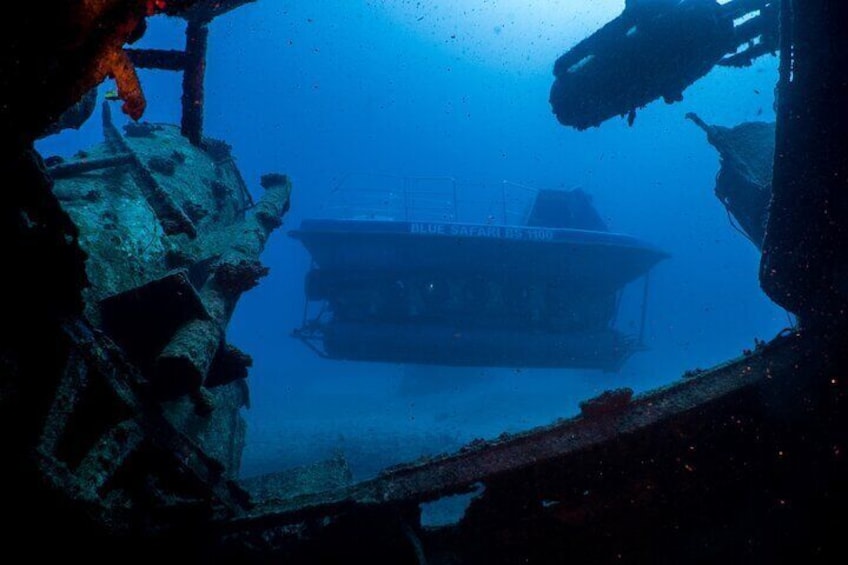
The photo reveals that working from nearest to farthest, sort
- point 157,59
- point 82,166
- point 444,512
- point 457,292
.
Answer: point 157,59
point 82,166
point 444,512
point 457,292

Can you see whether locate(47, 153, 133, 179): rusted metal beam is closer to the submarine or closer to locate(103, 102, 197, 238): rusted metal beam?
locate(103, 102, 197, 238): rusted metal beam

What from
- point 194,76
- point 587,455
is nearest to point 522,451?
point 587,455

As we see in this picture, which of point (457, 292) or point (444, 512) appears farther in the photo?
point (457, 292)

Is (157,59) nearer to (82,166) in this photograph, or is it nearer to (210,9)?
(210,9)

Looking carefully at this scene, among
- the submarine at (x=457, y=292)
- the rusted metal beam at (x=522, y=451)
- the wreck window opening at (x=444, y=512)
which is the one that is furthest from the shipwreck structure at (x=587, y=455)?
the submarine at (x=457, y=292)

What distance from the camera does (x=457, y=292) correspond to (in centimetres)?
1107

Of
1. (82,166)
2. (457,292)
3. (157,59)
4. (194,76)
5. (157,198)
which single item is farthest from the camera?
(457,292)

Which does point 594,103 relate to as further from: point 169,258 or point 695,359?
point 695,359

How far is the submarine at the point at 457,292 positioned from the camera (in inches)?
428

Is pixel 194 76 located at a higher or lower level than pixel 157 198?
lower

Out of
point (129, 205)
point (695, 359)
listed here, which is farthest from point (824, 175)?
point (695, 359)

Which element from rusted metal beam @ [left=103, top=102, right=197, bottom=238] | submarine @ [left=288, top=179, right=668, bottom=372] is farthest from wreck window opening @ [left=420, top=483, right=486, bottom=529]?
rusted metal beam @ [left=103, top=102, right=197, bottom=238]

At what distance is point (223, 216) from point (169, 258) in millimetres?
2515

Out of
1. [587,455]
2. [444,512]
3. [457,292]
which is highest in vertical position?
[457,292]
